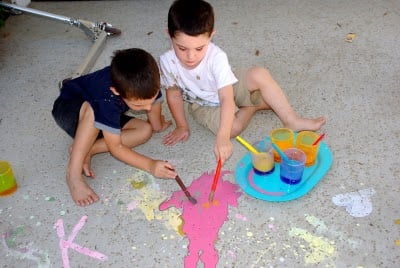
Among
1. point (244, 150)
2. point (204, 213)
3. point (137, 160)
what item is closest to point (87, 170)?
point (137, 160)

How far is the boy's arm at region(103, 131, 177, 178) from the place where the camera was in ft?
5.85

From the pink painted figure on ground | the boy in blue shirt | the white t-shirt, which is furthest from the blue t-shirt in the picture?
the pink painted figure on ground

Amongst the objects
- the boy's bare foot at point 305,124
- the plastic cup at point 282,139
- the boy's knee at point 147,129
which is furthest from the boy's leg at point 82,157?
the boy's bare foot at point 305,124

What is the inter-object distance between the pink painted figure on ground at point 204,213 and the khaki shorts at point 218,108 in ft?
0.81

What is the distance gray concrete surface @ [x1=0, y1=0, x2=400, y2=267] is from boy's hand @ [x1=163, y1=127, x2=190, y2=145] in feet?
0.09

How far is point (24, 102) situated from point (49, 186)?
0.68 metres

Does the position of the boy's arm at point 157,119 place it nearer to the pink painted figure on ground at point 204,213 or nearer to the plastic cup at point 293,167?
the pink painted figure on ground at point 204,213

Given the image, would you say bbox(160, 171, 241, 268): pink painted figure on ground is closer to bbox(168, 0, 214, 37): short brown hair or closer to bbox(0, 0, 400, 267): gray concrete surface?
bbox(0, 0, 400, 267): gray concrete surface

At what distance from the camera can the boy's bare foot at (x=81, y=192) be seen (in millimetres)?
1836

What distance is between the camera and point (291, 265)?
154cm

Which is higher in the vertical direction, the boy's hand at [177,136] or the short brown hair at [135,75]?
the short brown hair at [135,75]

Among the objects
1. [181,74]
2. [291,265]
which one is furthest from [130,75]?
[291,265]

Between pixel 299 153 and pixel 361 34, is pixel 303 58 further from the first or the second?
pixel 299 153

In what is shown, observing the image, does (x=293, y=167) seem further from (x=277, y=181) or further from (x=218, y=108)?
(x=218, y=108)
